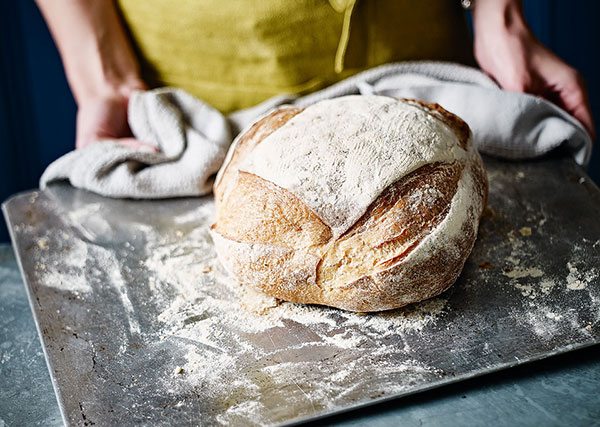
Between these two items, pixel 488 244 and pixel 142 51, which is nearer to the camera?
pixel 488 244

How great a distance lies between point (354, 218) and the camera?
42.7 inches

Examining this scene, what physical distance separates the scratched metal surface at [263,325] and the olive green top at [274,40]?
356 mm

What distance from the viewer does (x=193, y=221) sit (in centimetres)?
137

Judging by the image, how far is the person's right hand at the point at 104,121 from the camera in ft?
5.04

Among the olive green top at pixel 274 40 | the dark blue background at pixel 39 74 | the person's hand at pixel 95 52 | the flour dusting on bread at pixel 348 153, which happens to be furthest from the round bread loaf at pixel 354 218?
the dark blue background at pixel 39 74

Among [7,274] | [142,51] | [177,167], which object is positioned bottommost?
[7,274]

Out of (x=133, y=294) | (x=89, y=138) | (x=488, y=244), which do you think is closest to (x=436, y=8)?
(x=488, y=244)

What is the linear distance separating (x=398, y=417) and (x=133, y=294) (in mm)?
443

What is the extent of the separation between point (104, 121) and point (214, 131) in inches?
8.6

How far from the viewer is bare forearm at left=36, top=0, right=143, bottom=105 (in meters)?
1.62

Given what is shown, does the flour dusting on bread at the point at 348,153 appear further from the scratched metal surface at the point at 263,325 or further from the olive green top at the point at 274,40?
the olive green top at the point at 274,40

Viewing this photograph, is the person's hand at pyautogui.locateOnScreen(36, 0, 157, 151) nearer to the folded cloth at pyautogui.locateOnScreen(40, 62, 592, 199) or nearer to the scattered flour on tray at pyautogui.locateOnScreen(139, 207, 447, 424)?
the folded cloth at pyautogui.locateOnScreen(40, 62, 592, 199)

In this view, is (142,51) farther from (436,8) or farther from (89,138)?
(436,8)

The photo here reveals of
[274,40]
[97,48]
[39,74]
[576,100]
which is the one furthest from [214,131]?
[39,74]
